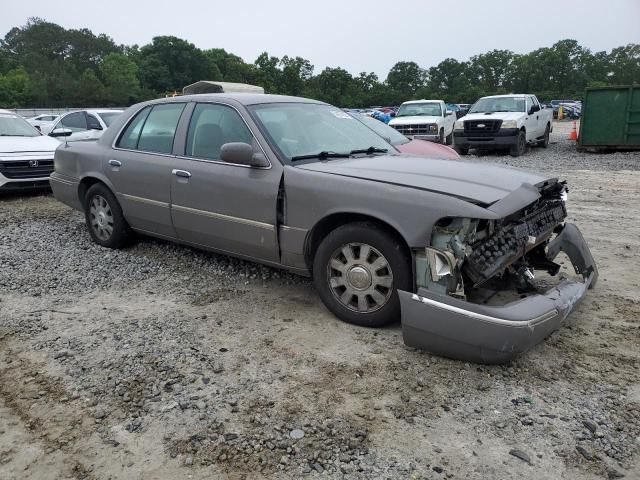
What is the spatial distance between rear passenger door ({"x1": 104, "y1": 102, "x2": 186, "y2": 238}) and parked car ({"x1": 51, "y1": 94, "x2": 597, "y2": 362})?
0.05 ft

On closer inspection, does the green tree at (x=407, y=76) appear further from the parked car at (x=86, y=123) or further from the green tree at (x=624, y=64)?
the parked car at (x=86, y=123)

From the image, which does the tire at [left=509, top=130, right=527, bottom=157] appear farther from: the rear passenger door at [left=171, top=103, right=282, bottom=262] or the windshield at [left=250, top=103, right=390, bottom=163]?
the rear passenger door at [left=171, top=103, right=282, bottom=262]

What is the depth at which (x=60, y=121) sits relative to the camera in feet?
42.9

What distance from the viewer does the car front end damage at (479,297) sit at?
120 inches

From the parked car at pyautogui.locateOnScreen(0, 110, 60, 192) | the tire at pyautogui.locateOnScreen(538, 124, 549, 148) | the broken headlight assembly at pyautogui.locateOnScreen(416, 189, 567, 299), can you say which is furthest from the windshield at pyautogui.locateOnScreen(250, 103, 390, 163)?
the tire at pyautogui.locateOnScreen(538, 124, 549, 148)

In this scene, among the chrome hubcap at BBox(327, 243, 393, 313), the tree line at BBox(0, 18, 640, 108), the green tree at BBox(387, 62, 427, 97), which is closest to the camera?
the chrome hubcap at BBox(327, 243, 393, 313)

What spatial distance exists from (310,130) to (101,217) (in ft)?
8.74

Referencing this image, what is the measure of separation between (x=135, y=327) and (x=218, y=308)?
Result: 0.65 metres

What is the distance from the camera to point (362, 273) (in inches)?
144

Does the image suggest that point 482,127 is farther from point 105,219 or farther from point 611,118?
point 105,219

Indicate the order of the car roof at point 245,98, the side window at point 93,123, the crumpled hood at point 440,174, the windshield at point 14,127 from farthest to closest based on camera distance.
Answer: the side window at point 93,123, the windshield at point 14,127, the car roof at point 245,98, the crumpled hood at point 440,174

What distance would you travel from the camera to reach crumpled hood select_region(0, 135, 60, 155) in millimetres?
8820

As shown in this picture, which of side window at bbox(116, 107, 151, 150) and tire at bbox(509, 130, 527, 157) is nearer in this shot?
side window at bbox(116, 107, 151, 150)

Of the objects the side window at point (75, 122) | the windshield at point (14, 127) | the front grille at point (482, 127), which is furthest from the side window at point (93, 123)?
the front grille at point (482, 127)
